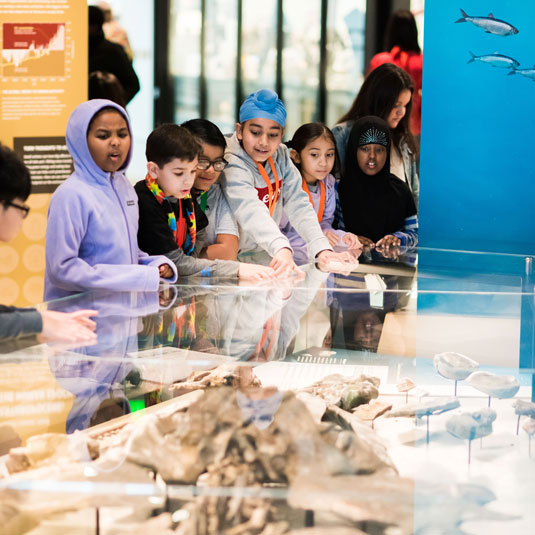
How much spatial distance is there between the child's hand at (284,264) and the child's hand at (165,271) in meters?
0.40

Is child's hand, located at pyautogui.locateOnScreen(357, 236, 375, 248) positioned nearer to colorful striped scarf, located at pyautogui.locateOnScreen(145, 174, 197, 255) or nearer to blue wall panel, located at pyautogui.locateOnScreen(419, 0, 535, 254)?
blue wall panel, located at pyautogui.locateOnScreen(419, 0, 535, 254)

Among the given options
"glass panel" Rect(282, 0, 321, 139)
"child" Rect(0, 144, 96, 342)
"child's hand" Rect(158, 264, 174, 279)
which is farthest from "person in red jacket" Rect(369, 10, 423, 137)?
"child" Rect(0, 144, 96, 342)

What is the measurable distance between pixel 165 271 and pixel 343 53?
296cm

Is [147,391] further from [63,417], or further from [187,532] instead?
[187,532]

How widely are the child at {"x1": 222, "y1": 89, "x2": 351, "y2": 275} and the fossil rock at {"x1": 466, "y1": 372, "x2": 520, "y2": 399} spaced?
150 centimetres

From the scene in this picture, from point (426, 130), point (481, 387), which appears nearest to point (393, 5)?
point (426, 130)

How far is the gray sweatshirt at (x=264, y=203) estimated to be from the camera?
3.24 metres

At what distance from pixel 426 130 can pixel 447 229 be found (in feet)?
1.77

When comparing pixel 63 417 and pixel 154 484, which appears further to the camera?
pixel 63 417

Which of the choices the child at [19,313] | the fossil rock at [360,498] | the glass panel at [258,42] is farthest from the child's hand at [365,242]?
the fossil rock at [360,498]

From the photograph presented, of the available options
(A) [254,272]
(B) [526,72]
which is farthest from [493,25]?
(A) [254,272]

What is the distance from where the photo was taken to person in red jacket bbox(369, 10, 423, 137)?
14.1ft

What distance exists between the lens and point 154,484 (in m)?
1.48

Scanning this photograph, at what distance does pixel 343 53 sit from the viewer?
16.4 feet
